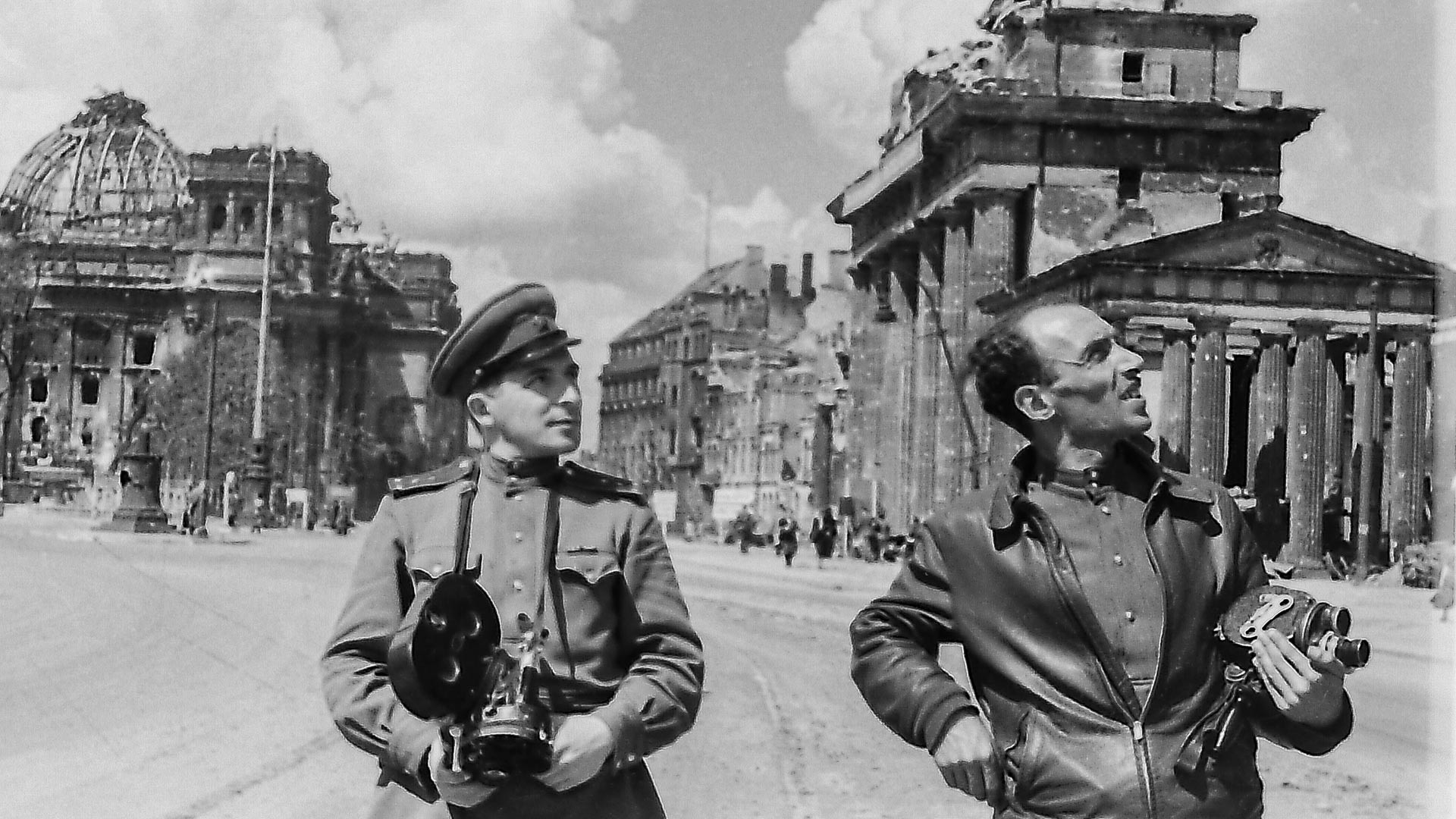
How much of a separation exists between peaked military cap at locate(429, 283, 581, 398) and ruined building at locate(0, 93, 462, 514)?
9499 cm

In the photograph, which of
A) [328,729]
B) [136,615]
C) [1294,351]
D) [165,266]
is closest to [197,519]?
[1294,351]

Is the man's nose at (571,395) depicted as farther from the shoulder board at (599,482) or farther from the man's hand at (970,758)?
the man's hand at (970,758)

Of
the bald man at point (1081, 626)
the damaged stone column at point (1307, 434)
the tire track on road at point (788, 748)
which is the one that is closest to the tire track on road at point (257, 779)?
the tire track on road at point (788, 748)

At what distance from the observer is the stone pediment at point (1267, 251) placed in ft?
135

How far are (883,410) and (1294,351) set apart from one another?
26.3 meters

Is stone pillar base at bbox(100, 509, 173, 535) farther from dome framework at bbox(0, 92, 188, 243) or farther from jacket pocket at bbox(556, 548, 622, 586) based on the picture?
dome framework at bbox(0, 92, 188, 243)

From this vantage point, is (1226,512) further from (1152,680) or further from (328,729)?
(328,729)

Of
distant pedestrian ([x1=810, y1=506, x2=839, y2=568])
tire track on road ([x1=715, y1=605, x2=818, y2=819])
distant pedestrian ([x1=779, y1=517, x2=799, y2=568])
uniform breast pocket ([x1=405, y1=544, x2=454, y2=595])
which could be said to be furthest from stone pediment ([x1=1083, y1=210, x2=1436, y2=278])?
uniform breast pocket ([x1=405, y1=544, x2=454, y2=595])

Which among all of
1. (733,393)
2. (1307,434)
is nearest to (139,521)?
(1307,434)

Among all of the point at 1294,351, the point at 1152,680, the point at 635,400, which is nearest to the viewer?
the point at 1152,680

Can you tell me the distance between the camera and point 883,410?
2657 inches

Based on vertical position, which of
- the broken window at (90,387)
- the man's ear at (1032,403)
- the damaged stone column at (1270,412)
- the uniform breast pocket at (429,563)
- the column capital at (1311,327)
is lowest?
the uniform breast pocket at (429,563)

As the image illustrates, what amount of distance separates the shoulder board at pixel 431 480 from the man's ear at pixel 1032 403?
1.40m

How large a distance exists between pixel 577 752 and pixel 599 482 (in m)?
0.81
